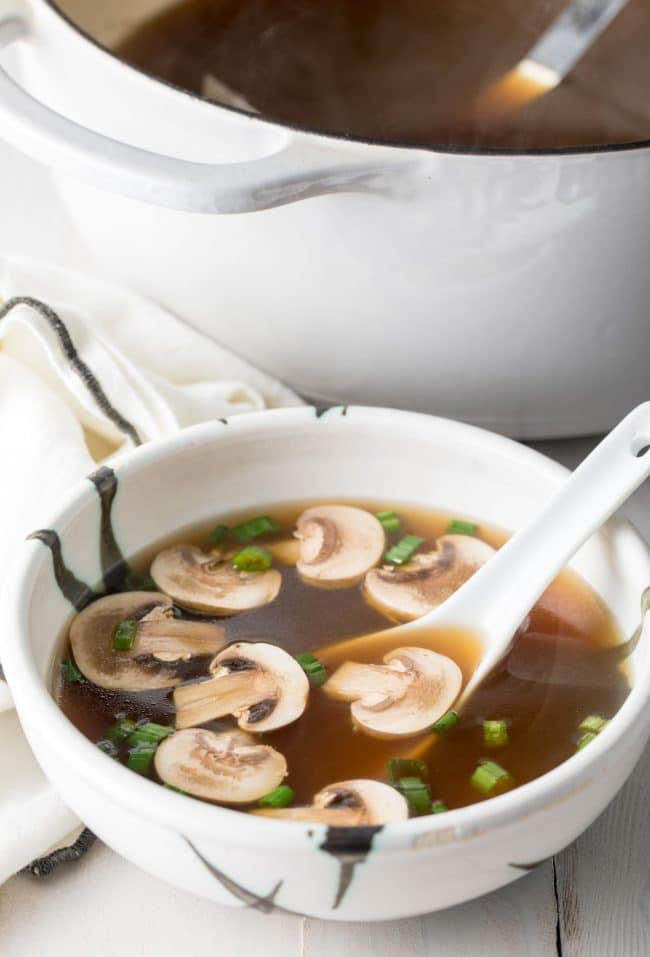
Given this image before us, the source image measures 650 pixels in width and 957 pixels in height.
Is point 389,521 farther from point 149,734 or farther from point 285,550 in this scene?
point 149,734

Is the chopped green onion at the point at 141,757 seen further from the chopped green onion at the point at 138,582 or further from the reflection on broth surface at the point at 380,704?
A: the chopped green onion at the point at 138,582

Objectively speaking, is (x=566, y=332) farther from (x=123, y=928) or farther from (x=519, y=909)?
(x=123, y=928)

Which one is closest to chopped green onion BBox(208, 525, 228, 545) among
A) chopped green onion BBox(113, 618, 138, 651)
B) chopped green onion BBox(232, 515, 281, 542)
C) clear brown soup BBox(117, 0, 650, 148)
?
chopped green onion BBox(232, 515, 281, 542)

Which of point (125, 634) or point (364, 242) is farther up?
point (364, 242)

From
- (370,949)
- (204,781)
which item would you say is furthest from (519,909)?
(204,781)

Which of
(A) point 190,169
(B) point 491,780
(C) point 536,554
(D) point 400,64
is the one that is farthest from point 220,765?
(D) point 400,64
